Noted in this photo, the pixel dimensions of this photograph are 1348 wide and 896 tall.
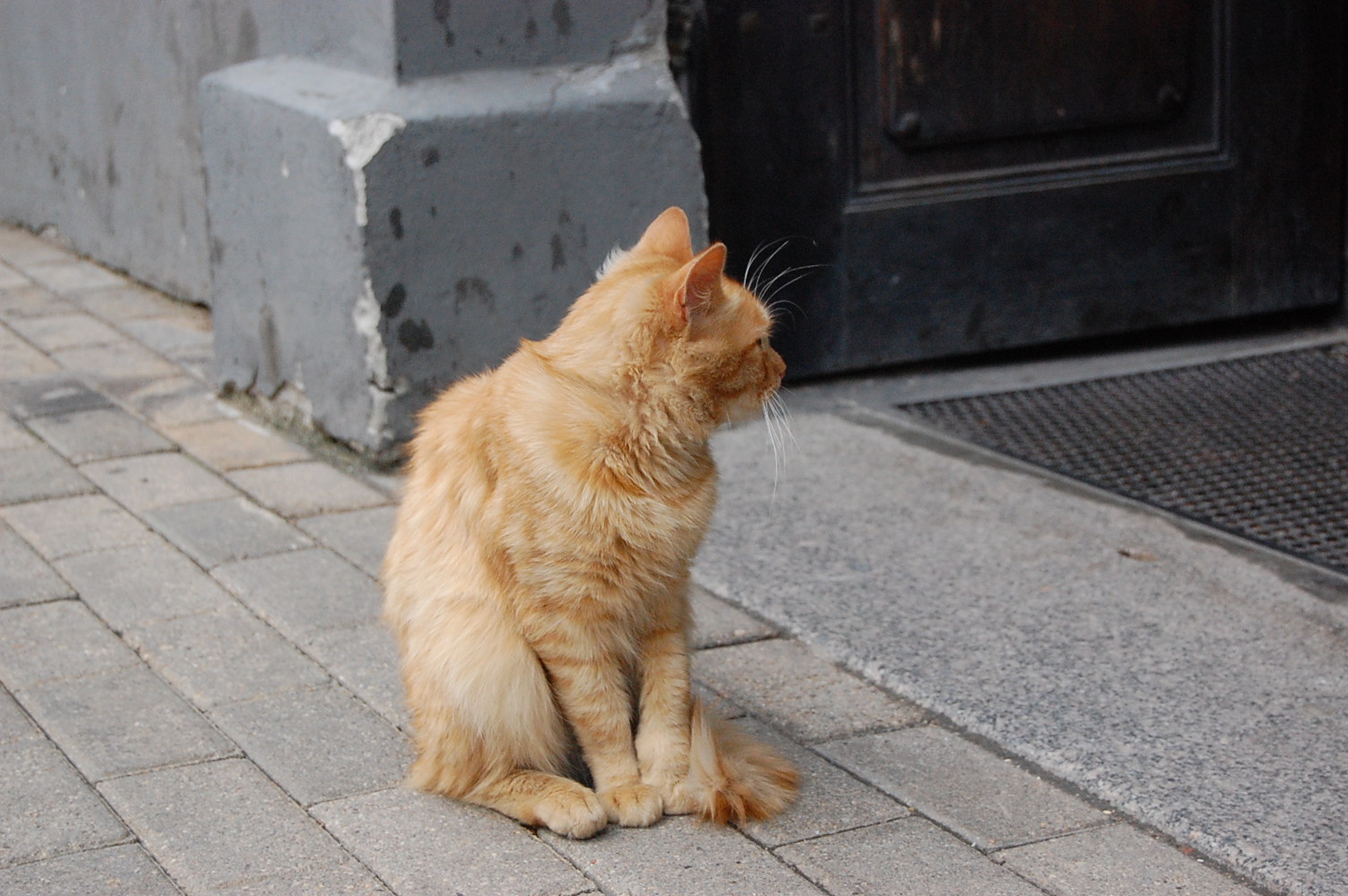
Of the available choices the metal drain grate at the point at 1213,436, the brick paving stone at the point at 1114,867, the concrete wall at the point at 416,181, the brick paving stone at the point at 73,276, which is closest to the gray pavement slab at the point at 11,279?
the brick paving stone at the point at 73,276

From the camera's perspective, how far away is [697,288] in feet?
7.63

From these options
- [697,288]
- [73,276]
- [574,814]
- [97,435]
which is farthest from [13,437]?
[697,288]

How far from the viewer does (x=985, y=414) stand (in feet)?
14.9

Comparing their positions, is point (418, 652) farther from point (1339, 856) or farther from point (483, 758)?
point (1339, 856)

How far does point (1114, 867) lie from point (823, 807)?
1.56 feet

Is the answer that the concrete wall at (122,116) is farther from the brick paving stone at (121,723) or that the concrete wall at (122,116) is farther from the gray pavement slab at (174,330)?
the brick paving stone at (121,723)

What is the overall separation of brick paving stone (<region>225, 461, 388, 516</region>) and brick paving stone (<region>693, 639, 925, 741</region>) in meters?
1.29

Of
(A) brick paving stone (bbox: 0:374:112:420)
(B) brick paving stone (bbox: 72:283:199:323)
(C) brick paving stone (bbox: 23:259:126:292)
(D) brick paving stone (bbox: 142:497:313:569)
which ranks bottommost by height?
(D) brick paving stone (bbox: 142:497:313:569)

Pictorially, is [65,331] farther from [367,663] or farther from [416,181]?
[367,663]

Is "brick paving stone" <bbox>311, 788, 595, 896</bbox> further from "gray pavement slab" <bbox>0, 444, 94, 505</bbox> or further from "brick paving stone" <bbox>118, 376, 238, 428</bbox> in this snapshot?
"brick paving stone" <bbox>118, 376, 238, 428</bbox>

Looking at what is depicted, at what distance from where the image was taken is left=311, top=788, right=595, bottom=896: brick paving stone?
2258 millimetres

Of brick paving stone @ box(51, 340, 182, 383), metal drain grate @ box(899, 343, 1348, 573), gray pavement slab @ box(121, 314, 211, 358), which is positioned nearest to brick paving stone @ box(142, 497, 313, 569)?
brick paving stone @ box(51, 340, 182, 383)

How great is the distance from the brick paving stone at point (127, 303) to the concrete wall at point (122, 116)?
0.06m

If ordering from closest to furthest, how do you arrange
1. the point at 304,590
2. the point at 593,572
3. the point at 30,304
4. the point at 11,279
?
1. the point at 593,572
2. the point at 304,590
3. the point at 30,304
4. the point at 11,279
